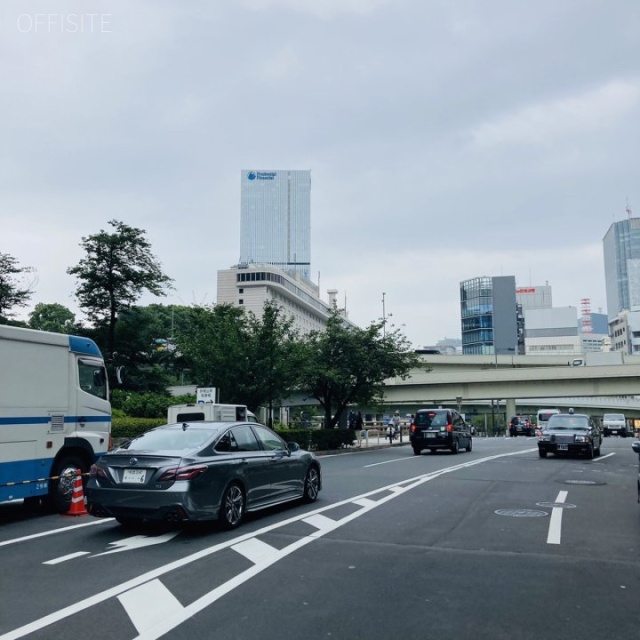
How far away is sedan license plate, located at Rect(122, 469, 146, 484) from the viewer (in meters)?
8.91

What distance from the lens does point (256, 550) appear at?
8.01 meters

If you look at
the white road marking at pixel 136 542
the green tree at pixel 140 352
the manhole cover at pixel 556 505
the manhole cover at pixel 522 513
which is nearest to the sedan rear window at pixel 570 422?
the manhole cover at pixel 556 505

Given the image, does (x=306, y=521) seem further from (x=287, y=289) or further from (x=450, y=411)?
(x=287, y=289)

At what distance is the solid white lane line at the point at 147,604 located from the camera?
17.8 feet

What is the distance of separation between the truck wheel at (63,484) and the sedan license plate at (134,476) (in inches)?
135

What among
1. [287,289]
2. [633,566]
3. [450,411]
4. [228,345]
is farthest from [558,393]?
[287,289]

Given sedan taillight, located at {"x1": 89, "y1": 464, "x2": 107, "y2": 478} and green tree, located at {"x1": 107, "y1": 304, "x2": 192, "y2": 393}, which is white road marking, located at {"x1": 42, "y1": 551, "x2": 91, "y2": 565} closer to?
sedan taillight, located at {"x1": 89, "y1": 464, "x2": 107, "y2": 478}

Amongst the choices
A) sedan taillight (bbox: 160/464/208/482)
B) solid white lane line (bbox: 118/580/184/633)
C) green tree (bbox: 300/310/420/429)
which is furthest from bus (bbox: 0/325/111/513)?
green tree (bbox: 300/310/420/429)

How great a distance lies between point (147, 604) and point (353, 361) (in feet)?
102

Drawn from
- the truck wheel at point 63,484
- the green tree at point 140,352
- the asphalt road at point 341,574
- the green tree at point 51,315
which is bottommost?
the asphalt road at point 341,574

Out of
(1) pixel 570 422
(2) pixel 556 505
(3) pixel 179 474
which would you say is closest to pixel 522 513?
(2) pixel 556 505

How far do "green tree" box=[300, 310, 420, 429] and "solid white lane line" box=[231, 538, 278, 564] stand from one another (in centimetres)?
2732

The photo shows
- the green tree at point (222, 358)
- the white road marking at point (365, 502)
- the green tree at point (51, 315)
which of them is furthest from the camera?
the green tree at point (51, 315)

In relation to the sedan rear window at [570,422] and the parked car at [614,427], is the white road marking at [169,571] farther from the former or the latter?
the parked car at [614,427]
